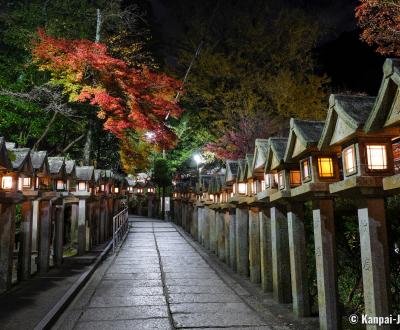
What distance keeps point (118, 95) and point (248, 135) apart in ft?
28.8

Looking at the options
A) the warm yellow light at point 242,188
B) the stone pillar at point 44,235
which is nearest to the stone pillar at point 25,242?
the stone pillar at point 44,235

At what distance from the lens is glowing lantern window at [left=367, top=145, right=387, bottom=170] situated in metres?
5.36

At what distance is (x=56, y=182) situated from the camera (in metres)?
15.0

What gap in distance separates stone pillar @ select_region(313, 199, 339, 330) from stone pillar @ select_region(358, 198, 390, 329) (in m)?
1.33

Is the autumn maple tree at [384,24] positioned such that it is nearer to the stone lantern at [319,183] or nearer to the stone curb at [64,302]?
the stone lantern at [319,183]

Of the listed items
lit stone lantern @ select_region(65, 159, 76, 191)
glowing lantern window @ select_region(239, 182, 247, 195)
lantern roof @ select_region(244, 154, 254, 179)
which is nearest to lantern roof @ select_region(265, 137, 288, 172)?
lantern roof @ select_region(244, 154, 254, 179)

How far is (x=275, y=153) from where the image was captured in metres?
8.66

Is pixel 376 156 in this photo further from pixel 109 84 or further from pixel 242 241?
pixel 109 84

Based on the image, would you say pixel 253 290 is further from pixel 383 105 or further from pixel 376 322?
pixel 383 105

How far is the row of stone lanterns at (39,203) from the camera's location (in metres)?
10.0

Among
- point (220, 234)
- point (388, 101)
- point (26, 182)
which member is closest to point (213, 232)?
point (220, 234)

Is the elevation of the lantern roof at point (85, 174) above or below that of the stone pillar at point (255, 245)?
above

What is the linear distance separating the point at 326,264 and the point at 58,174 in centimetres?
1147

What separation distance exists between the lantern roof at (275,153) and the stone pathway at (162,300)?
366cm
